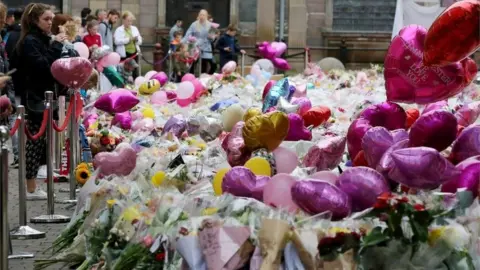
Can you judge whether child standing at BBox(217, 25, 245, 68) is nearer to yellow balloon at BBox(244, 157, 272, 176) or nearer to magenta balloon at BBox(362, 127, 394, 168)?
yellow balloon at BBox(244, 157, 272, 176)

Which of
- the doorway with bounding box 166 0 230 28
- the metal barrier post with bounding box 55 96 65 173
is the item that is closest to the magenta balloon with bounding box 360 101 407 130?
the metal barrier post with bounding box 55 96 65 173

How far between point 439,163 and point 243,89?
32.3 feet

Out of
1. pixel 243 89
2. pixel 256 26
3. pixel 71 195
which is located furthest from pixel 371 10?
pixel 71 195

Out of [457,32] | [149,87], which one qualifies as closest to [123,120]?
[149,87]

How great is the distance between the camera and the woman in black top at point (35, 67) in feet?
40.6

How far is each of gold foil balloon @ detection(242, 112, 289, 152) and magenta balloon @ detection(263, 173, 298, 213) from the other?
90cm

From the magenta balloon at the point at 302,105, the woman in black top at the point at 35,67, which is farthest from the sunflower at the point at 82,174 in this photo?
the magenta balloon at the point at 302,105

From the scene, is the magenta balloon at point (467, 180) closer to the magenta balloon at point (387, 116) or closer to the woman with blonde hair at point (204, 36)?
the magenta balloon at point (387, 116)

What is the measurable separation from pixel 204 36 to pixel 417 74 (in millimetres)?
20809

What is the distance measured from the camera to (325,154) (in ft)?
26.8

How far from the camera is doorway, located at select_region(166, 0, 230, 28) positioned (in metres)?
37.3

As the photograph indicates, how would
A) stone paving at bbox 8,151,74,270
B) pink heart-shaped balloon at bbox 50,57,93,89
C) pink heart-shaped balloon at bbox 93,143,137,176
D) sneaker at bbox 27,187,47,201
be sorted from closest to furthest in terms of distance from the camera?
pink heart-shaped balloon at bbox 93,143,137,176, stone paving at bbox 8,151,74,270, pink heart-shaped balloon at bbox 50,57,93,89, sneaker at bbox 27,187,47,201

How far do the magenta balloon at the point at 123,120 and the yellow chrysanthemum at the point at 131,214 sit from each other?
6007 millimetres

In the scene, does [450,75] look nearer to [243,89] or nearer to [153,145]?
[153,145]
